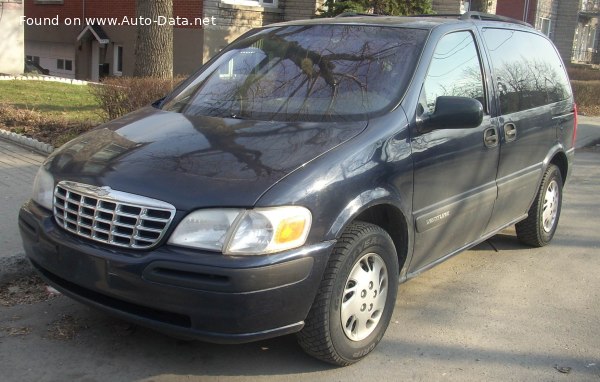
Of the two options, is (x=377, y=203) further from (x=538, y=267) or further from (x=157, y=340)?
(x=538, y=267)

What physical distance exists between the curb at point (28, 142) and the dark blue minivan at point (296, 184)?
12.2 ft

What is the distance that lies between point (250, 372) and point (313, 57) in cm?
207

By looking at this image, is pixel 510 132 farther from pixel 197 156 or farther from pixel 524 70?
pixel 197 156

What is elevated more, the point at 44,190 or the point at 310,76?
the point at 310,76

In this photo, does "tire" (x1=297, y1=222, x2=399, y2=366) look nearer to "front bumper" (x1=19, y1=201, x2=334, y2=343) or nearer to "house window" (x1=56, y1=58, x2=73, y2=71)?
"front bumper" (x1=19, y1=201, x2=334, y2=343)

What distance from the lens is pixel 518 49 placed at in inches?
212

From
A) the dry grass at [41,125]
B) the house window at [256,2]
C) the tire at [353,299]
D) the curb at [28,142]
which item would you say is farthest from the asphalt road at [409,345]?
the house window at [256,2]

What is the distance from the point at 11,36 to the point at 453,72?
558 inches

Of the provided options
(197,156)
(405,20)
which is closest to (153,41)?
(405,20)

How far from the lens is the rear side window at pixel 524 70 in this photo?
496 centimetres

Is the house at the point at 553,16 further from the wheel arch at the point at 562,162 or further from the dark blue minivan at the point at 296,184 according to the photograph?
the dark blue minivan at the point at 296,184

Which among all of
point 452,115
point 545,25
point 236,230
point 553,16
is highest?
point 553,16

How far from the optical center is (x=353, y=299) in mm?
3527

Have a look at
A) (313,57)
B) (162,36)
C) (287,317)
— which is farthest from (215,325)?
(162,36)
